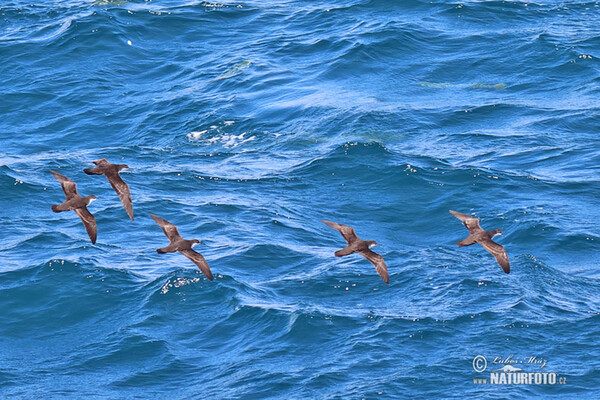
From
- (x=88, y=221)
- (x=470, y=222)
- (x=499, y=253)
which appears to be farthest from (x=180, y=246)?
(x=499, y=253)

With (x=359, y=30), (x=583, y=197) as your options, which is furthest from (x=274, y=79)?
(x=583, y=197)

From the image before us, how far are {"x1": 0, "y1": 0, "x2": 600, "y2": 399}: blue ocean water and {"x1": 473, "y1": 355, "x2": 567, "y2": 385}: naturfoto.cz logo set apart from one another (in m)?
0.13

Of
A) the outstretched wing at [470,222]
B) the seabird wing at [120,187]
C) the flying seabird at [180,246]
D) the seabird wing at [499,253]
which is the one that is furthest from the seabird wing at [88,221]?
the seabird wing at [499,253]

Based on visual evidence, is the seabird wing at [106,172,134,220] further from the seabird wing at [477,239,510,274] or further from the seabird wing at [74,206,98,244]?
the seabird wing at [477,239,510,274]

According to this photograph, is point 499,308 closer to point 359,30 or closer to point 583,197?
point 583,197

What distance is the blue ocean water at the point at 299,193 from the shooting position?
27969 mm

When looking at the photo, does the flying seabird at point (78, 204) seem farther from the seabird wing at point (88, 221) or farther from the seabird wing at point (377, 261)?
the seabird wing at point (377, 261)

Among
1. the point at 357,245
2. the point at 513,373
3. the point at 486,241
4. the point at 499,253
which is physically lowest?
the point at 513,373

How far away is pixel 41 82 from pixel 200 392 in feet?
59.9

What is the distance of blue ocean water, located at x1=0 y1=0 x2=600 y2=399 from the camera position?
1101 inches

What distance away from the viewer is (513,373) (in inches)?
1070

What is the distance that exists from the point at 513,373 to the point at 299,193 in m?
9.48

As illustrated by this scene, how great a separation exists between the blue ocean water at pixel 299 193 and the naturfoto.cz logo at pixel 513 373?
0.13 metres

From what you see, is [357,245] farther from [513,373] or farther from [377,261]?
[513,373]
